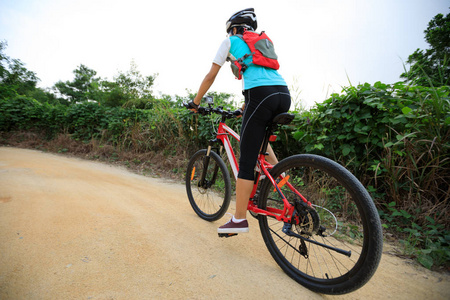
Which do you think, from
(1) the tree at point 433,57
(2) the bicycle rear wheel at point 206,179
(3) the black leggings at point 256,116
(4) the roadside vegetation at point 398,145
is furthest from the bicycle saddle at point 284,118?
(1) the tree at point 433,57

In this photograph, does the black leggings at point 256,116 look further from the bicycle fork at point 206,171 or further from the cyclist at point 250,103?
the bicycle fork at point 206,171

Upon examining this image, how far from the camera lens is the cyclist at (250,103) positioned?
172 cm

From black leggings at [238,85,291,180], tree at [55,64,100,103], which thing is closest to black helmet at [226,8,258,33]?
black leggings at [238,85,291,180]

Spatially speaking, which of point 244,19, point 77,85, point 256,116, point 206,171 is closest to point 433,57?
point 244,19

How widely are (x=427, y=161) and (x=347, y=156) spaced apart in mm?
816

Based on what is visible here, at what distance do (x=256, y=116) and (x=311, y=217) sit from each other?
888 millimetres

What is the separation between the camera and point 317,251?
1919 millimetres

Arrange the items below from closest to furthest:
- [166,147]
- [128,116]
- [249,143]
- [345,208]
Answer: [249,143] < [345,208] < [166,147] < [128,116]

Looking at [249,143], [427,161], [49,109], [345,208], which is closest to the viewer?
[249,143]

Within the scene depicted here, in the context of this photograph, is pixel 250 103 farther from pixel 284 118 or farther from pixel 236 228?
pixel 236 228

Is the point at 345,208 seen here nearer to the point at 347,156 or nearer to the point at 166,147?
the point at 347,156

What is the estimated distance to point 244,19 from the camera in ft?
6.32

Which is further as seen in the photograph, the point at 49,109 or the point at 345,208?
the point at 49,109

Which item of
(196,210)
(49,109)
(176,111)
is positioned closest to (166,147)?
(176,111)
